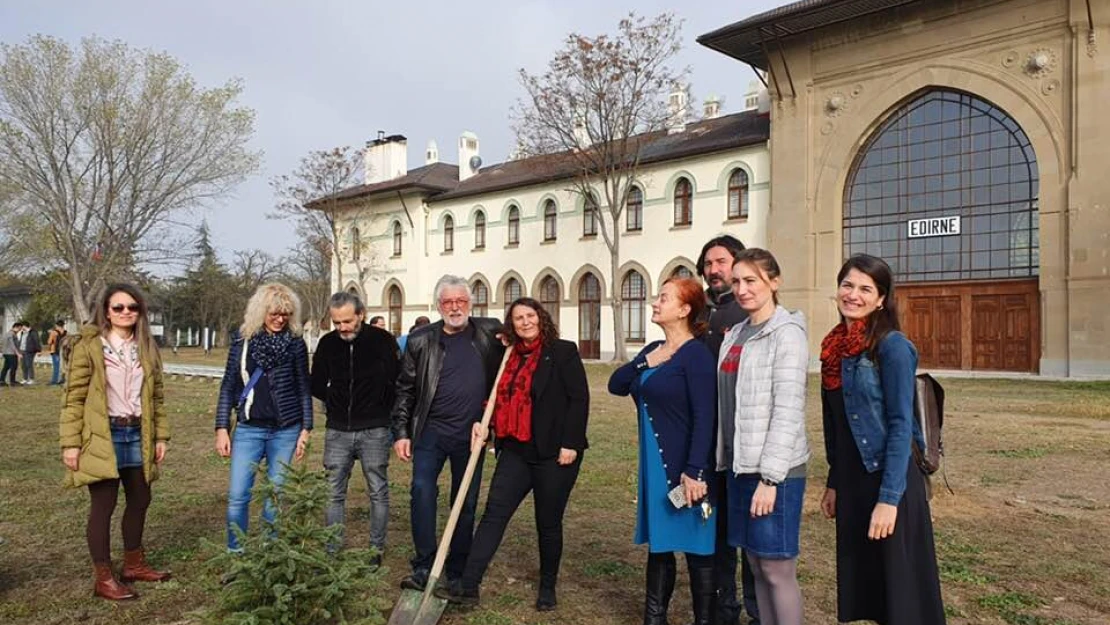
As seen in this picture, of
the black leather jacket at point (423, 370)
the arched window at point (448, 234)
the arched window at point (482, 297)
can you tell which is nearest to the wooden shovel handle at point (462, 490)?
the black leather jacket at point (423, 370)

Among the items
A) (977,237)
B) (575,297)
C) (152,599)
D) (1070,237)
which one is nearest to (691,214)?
(575,297)

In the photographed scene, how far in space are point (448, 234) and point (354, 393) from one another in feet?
118

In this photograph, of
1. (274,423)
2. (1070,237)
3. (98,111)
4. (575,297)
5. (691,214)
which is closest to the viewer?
(274,423)

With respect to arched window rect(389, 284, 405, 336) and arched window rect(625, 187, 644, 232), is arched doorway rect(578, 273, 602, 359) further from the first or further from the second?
arched window rect(389, 284, 405, 336)

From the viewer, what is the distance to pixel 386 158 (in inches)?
1799

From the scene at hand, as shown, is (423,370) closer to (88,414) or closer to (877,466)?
(88,414)

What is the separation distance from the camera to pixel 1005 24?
73.5ft

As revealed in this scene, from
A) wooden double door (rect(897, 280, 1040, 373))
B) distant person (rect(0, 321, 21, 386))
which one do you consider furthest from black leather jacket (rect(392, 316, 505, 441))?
distant person (rect(0, 321, 21, 386))

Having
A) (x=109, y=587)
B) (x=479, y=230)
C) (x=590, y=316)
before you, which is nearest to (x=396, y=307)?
(x=479, y=230)

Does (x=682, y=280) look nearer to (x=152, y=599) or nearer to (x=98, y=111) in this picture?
(x=152, y=599)

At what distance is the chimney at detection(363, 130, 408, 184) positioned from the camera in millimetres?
45500

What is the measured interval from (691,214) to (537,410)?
27.1 meters

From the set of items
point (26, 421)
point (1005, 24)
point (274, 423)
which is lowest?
point (26, 421)

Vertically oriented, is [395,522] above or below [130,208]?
below
